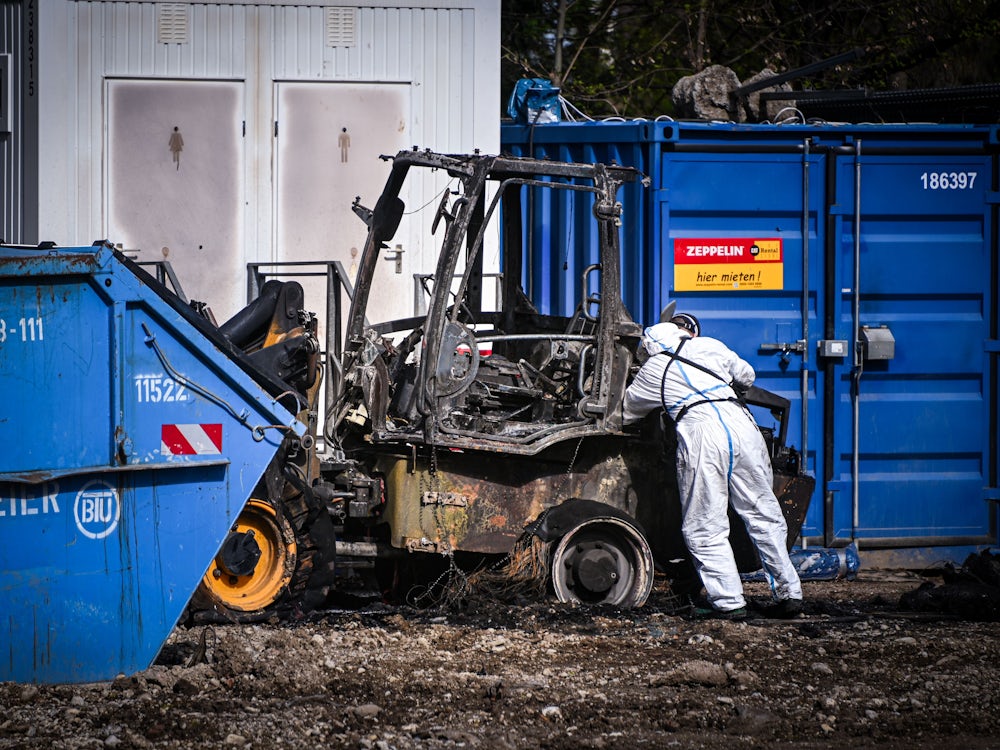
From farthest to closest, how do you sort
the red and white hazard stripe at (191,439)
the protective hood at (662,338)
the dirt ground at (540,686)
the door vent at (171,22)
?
1. the door vent at (171,22)
2. the protective hood at (662,338)
3. the red and white hazard stripe at (191,439)
4. the dirt ground at (540,686)

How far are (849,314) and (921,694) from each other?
3.56 m

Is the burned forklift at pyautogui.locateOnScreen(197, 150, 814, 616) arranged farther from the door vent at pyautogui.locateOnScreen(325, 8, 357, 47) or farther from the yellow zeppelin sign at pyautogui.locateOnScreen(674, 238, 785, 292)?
Result: the door vent at pyautogui.locateOnScreen(325, 8, 357, 47)

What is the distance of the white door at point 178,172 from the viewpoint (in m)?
10.5

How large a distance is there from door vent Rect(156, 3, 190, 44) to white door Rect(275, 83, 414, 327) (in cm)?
86

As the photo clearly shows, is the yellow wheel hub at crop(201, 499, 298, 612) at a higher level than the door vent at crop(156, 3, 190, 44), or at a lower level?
lower

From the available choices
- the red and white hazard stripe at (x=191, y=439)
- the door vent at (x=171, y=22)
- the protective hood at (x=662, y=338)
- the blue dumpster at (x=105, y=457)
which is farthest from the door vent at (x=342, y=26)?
the red and white hazard stripe at (x=191, y=439)

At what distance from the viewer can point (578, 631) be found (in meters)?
6.96

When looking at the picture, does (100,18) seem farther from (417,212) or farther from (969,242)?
(969,242)

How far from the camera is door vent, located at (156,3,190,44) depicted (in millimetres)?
10453

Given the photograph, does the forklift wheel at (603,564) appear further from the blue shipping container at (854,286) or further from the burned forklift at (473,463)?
the blue shipping container at (854,286)

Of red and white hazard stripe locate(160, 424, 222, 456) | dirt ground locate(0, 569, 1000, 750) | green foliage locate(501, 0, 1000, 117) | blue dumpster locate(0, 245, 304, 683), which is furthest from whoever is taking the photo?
green foliage locate(501, 0, 1000, 117)

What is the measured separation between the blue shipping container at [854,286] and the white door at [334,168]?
2239 millimetres

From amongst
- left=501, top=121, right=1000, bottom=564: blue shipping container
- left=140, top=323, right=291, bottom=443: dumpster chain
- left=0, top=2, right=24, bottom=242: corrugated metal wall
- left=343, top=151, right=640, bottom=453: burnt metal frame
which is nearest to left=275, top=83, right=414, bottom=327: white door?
left=0, top=2, right=24, bottom=242: corrugated metal wall

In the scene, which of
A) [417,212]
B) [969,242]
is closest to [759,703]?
[969,242]
